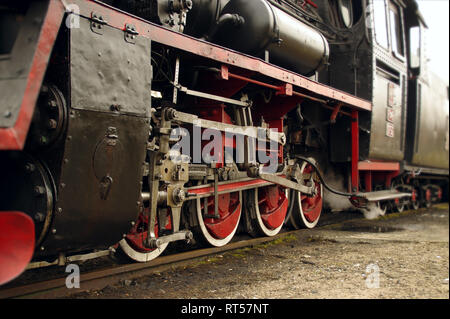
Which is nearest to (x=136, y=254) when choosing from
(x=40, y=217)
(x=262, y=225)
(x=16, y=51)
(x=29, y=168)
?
(x=40, y=217)

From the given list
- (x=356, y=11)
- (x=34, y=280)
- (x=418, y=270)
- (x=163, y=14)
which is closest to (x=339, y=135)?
(x=356, y=11)

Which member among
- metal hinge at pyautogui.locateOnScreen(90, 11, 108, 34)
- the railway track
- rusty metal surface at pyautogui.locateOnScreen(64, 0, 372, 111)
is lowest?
the railway track

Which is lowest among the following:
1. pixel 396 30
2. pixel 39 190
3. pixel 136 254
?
pixel 136 254

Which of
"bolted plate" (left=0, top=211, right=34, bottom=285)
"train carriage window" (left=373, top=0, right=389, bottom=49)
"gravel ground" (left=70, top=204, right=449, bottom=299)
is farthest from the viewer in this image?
"train carriage window" (left=373, top=0, right=389, bottom=49)

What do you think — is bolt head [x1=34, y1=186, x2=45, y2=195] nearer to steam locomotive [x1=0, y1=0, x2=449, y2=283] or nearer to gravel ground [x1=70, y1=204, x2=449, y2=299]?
steam locomotive [x1=0, y1=0, x2=449, y2=283]

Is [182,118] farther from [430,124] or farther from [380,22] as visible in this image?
[430,124]

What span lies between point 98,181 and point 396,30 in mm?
6144

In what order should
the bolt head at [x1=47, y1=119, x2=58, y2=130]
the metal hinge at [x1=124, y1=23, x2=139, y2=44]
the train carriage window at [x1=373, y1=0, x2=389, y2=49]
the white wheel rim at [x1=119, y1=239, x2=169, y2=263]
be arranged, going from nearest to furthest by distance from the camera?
the bolt head at [x1=47, y1=119, x2=58, y2=130]
the metal hinge at [x1=124, y1=23, x2=139, y2=44]
the white wheel rim at [x1=119, y1=239, x2=169, y2=263]
the train carriage window at [x1=373, y1=0, x2=389, y2=49]

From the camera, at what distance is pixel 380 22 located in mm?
6328

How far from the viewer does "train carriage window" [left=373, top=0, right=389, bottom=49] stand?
619 centimetres

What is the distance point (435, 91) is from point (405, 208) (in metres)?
A: 2.48

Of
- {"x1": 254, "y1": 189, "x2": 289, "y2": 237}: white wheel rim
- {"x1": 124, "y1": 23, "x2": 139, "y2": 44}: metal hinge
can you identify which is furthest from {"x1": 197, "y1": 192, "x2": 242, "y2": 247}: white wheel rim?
{"x1": 124, "y1": 23, "x2": 139, "y2": 44}: metal hinge

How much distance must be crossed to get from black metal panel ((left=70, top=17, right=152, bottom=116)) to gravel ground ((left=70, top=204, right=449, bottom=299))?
1274 millimetres

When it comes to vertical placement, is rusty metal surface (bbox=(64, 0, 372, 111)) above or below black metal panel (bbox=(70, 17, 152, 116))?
above
